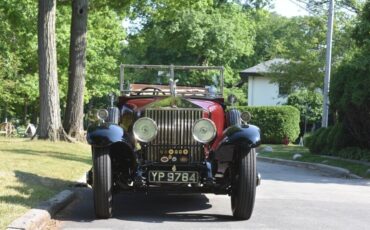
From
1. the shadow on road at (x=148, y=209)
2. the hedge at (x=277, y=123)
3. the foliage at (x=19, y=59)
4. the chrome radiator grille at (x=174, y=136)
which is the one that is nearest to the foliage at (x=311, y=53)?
the hedge at (x=277, y=123)

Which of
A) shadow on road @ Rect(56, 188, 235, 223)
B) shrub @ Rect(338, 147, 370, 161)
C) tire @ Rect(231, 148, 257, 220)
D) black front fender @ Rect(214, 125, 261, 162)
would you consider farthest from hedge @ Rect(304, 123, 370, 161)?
tire @ Rect(231, 148, 257, 220)

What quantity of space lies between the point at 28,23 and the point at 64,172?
72.2ft

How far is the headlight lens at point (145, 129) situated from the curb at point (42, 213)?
140cm

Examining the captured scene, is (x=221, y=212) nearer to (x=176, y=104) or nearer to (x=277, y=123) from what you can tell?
(x=176, y=104)

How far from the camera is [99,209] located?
743 centimetres

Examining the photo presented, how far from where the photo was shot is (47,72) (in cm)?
1706

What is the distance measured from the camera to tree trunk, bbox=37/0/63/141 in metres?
17.1

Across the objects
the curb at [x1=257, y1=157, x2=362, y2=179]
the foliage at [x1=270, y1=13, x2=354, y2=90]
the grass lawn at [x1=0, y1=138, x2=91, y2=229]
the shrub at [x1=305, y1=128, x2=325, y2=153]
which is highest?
the foliage at [x1=270, y1=13, x2=354, y2=90]

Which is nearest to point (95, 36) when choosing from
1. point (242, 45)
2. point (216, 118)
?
point (242, 45)

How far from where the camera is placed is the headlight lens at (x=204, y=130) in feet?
24.8

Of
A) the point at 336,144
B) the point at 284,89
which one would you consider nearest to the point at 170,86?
the point at 336,144

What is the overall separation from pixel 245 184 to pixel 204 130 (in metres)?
0.84

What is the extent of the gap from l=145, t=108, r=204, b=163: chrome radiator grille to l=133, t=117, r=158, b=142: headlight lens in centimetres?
16

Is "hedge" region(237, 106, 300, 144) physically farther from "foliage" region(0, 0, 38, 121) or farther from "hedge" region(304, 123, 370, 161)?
"foliage" region(0, 0, 38, 121)
